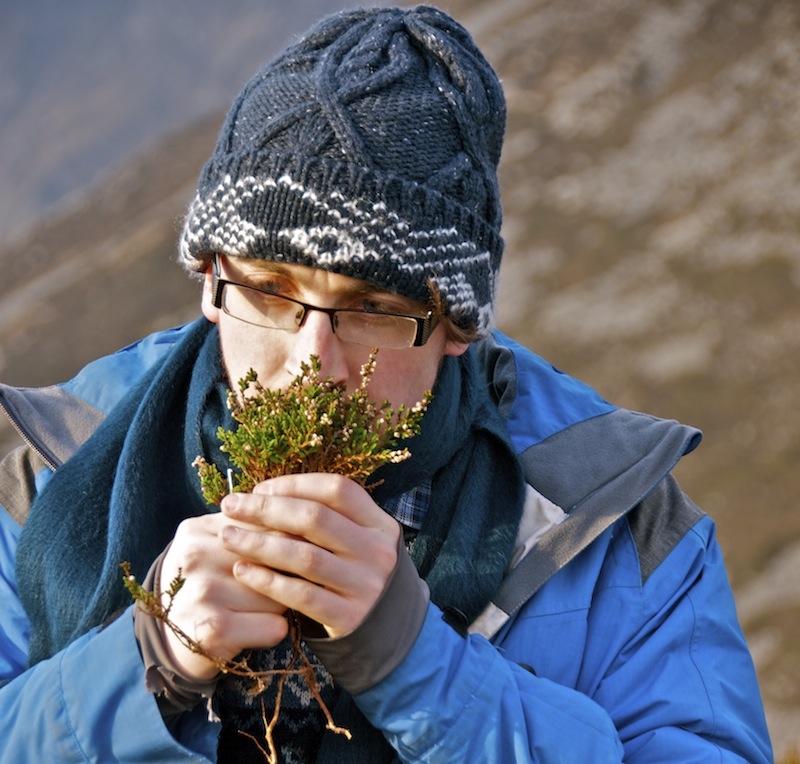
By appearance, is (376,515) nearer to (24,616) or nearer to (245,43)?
(24,616)

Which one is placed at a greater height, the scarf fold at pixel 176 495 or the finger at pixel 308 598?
the finger at pixel 308 598

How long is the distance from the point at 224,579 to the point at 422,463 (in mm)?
845

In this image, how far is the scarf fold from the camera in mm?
2736

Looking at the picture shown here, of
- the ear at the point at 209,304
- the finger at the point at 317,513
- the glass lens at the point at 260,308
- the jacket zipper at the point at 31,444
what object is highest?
the glass lens at the point at 260,308

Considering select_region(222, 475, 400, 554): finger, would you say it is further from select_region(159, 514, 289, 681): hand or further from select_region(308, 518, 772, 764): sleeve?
select_region(308, 518, 772, 764): sleeve

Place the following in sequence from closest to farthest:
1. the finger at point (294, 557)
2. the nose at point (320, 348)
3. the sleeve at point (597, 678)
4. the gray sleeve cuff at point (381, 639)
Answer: the finger at point (294, 557)
the gray sleeve cuff at point (381, 639)
the sleeve at point (597, 678)
the nose at point (320, 348)

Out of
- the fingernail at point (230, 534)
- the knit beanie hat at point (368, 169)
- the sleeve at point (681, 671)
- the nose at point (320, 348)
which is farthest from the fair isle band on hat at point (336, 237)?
→ the sleeve at point (681, 671)

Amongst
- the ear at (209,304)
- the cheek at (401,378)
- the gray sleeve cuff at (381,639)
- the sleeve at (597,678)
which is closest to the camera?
the gray sleeve cuff at (381,639)

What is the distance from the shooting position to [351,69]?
274 centimetres

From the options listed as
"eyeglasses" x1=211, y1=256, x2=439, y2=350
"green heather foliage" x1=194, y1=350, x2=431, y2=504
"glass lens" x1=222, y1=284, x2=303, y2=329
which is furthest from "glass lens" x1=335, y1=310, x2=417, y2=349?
"green heather foliage" x1=194, y1=350, x2=431, y2=504

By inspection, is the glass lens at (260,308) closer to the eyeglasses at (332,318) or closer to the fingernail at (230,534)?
the eyeglasses at (332,318)

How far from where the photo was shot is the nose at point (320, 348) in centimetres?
253

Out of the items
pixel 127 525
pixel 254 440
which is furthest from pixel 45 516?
pixel 254 440

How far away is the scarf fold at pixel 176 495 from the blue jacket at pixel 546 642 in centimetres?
9
